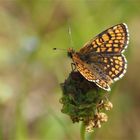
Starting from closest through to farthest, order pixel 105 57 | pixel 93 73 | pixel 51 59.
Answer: pixel 93 73 < pixel 105 57 < pixel 51 59

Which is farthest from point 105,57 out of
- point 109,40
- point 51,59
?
point 51,59

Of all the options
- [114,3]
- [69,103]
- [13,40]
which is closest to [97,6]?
[114,3]

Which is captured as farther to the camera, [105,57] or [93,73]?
[105,57]

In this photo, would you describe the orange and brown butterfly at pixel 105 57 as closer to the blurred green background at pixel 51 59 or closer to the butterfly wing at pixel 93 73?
the butterfly wing at pixel 93 73

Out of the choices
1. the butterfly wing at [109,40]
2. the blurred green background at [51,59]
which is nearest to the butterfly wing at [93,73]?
the butterfly wing at [109,40]

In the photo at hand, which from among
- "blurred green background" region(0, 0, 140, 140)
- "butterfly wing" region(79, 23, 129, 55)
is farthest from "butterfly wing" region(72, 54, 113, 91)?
"blurred green background" region(0, 0, 140, 140)

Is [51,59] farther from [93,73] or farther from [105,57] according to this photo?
[93,73]

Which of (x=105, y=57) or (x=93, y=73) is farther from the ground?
(x=105, y=57)
